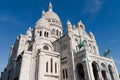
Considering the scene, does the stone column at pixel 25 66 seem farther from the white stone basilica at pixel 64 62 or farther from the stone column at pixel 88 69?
the stone column at pixel 88 69

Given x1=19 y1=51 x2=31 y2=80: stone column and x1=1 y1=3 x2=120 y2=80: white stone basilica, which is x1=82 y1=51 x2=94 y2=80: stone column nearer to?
x1=1 y1=3 x2=120 y2=80: white stone basilica

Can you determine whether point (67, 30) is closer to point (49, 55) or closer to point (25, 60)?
point (49, 55)

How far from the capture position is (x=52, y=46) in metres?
37.7

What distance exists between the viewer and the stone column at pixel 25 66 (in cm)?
2789

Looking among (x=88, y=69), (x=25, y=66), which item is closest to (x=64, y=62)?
(x=88, y=69)

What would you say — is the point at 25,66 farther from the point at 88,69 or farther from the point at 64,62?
the point at 88,69

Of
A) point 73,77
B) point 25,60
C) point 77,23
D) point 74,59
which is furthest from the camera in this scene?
point 77,23

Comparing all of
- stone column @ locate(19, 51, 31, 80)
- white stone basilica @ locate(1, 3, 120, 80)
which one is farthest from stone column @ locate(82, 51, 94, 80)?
stone column @ locate(19, 51, 31, 80)

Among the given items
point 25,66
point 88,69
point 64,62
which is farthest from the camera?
point 64,62

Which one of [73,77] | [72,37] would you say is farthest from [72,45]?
[73,77]

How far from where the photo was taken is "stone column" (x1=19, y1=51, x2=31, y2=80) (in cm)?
2789

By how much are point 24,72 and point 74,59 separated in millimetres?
12112

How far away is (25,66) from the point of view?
96.3 ft

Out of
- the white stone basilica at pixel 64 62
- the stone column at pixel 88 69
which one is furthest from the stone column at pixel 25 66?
the stone column at pixel 88 69
